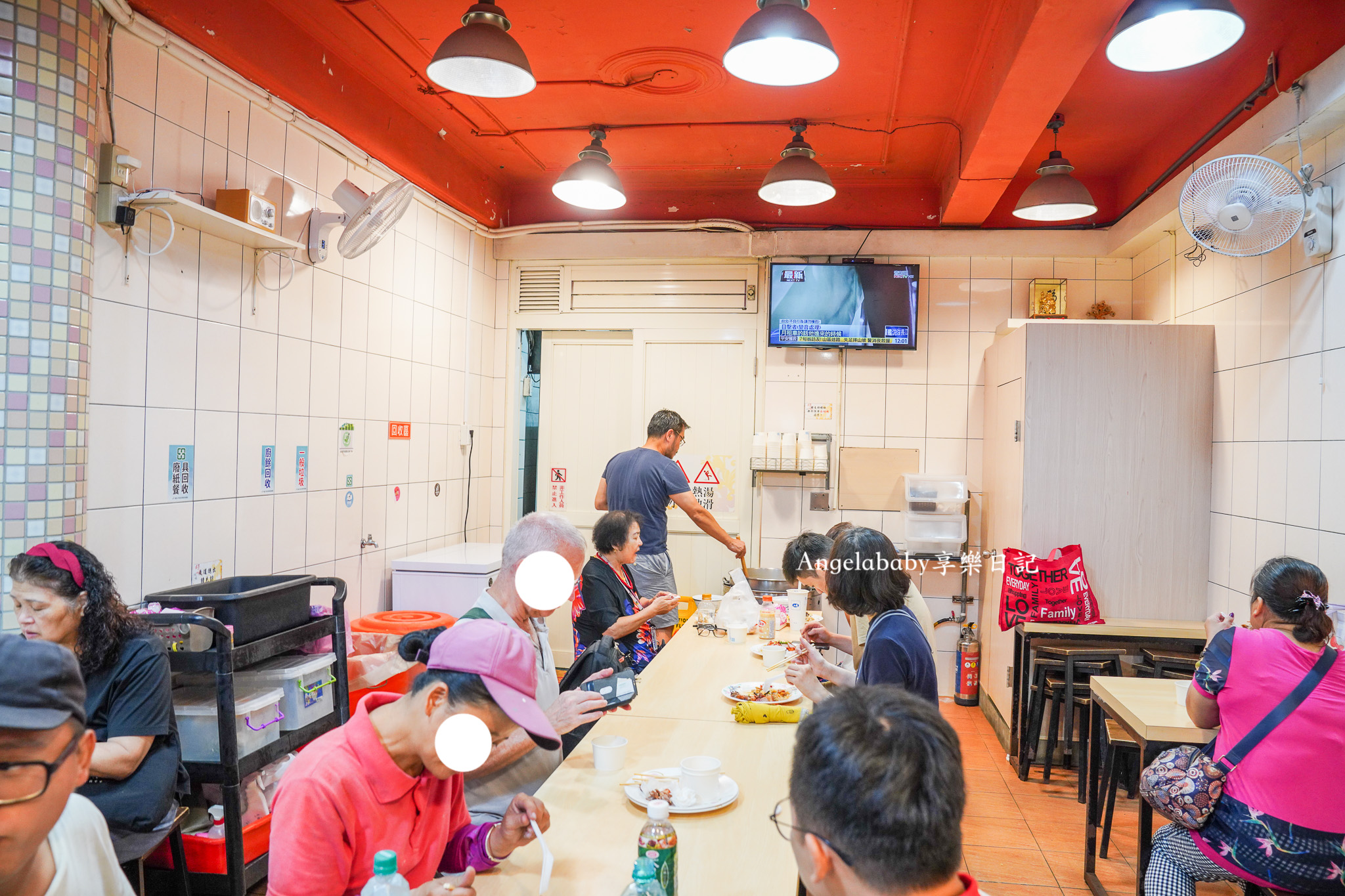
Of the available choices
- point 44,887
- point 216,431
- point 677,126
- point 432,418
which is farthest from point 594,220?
point 44,887

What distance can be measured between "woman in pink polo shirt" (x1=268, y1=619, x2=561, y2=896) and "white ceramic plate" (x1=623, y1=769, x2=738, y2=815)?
0.57m

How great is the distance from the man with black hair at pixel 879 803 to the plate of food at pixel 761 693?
180 cm

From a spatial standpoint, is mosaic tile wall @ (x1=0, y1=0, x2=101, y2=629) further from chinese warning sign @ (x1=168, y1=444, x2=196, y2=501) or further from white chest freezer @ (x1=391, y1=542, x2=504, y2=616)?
white chest freezer @ (x1=391, y1=542, x2=504, y2=616)

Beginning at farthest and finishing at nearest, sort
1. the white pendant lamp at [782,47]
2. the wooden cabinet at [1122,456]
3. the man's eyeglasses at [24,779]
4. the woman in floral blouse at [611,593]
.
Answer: the wooden cabinet at [1122,456] < the woman in floral blouse at [611,593] < the white pendant lamp at [782,47] < the man's eyeglasses at [24,779]

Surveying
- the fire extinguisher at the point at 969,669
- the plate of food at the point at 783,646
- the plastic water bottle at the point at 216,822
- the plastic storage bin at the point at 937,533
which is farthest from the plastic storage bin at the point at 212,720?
the fire extinguisher at the point at 969,669

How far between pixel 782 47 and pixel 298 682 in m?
2.87

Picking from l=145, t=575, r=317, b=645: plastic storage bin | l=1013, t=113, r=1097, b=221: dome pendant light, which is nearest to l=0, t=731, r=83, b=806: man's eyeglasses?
l=145, t=575, r=317, b=645: plastic storage bin

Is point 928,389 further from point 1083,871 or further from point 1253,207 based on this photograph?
point 1083,871

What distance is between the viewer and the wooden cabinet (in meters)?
4.38

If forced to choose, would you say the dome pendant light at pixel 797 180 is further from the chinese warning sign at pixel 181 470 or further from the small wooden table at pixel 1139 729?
the chinese warning sign at pixel 181 470

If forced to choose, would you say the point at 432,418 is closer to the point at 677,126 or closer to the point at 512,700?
the point at 677,126

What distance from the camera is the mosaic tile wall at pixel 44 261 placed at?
2387 millimetres

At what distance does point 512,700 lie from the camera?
57.5 inches

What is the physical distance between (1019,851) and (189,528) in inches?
147
